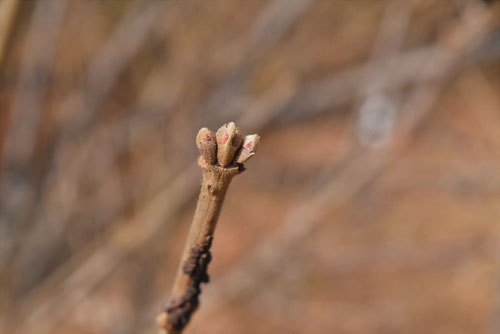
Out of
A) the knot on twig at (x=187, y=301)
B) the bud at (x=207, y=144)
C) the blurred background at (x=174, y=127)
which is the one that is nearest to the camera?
the bud at (x=207, y=144)

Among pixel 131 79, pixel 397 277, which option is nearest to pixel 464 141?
pixel 397 277

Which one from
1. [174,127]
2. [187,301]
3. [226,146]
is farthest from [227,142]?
[174,127]

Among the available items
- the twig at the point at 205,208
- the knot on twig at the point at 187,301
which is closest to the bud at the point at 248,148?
the twig at the point at 205,208

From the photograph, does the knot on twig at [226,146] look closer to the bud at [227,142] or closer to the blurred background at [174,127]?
the bud at [227,142]

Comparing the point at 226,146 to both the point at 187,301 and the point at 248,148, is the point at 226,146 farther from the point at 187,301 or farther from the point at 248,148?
the point at 187,301

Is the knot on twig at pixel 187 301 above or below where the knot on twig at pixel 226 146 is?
below

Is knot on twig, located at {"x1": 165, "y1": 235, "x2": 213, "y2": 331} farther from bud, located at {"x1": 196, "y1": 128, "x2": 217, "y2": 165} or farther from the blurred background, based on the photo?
the blurred background

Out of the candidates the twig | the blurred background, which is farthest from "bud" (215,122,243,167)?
the blurred background

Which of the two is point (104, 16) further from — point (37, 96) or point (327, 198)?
point (327, 198)
